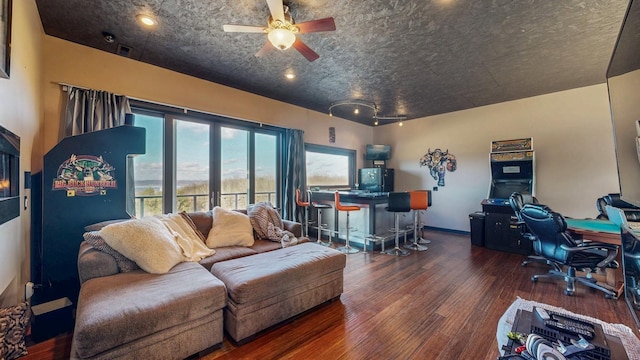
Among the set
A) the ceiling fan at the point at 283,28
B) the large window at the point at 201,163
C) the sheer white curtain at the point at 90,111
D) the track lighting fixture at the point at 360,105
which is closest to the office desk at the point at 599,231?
the ceiling fan at the point at 283,28

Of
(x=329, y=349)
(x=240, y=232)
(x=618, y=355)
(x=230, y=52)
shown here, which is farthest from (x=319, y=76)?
(x=618, y=355)

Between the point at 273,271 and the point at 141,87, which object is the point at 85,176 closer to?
the point at 141,87

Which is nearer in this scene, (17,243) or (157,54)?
(17,243)

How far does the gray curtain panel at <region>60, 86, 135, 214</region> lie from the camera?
9.25 feet

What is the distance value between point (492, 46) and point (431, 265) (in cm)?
308

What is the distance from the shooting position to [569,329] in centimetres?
130

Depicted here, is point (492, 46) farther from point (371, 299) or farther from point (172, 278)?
point (172, 278)

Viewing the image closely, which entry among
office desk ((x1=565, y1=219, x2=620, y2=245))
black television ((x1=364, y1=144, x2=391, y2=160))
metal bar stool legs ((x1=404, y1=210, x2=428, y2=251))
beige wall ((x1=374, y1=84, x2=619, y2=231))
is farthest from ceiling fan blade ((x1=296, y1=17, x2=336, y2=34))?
black television ((x1=364, y1=144, x2=391, y2=160))

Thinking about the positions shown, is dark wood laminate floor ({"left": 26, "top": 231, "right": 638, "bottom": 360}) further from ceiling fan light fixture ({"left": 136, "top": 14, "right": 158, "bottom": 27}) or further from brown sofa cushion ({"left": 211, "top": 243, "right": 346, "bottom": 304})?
ceiling fan light fixture ({"left": 136, "top": 14, "right": 158, "bottom": 27})

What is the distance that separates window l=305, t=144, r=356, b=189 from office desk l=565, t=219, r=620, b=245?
4.48 metres

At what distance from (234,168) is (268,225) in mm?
1612

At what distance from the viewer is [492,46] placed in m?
2.96

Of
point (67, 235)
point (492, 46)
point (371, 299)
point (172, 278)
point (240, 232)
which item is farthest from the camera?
point (240, 232)

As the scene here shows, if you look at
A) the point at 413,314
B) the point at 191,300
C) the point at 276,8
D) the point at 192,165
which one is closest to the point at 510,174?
the point at 413,314
